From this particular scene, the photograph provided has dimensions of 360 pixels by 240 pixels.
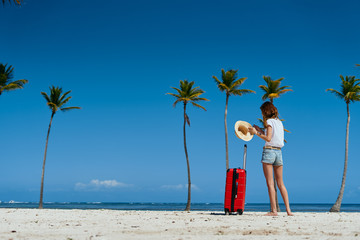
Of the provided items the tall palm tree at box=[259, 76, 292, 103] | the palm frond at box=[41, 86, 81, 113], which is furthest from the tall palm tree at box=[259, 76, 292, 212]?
the palm frond at box=[41, 86, 81, 113]

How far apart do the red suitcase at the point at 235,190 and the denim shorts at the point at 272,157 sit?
82 cm

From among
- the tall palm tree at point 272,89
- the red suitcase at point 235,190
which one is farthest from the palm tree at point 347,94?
the red suitcase at point 235,190

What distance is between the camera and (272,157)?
26.3ft

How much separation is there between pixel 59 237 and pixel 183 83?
23654 mm

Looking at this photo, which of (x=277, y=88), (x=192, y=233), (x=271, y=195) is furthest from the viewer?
(x=277, y=88)

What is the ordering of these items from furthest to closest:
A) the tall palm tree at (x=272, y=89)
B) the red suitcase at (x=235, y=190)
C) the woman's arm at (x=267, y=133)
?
the tall palm tree at (x=272, y=89) < the red suitcase at (x=235, y=190) < the woman's arm at (x=267, y=133)

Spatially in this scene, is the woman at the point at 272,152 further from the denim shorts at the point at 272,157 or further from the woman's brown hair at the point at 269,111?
the woman's brown hair at the point at 269,111

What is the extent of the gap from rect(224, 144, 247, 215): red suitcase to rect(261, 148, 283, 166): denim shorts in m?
0.82

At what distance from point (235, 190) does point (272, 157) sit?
4.35 ft

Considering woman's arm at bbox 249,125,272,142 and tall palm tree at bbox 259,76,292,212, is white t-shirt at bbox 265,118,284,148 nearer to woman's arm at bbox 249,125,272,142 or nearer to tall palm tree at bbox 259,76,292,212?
woman's arm at bbox 249,125,272,142

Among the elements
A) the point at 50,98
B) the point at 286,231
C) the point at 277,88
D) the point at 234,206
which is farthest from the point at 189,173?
the point at 286,231

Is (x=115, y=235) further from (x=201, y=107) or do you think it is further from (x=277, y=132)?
(x=201, y=107)

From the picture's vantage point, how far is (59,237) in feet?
16.9

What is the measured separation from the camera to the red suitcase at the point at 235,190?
8633mm
